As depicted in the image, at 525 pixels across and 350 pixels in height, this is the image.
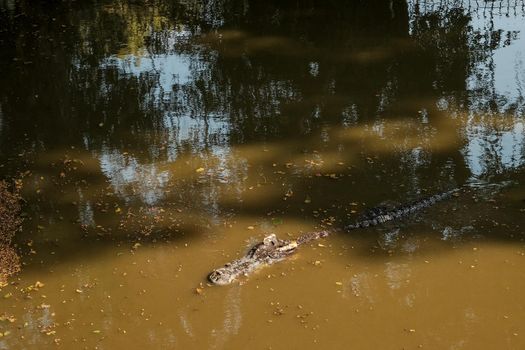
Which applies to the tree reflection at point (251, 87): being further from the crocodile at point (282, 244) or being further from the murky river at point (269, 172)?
the crocodile at point (282, 244)

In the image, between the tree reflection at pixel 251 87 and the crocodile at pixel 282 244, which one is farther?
the tree reflection at pixel 251 87

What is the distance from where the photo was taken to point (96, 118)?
21.5ft

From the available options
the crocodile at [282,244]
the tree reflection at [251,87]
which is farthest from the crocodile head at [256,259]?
the tree reflection at [251,87]

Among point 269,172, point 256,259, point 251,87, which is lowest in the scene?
point 256,259

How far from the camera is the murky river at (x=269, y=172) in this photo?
393cm

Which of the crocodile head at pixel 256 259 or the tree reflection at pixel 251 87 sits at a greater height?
the tree reflection at pixel 251 87

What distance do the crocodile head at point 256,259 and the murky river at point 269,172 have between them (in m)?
0.07

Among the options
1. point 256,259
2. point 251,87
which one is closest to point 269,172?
point 256,259

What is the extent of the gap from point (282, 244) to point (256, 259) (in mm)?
222

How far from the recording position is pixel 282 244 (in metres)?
4.43

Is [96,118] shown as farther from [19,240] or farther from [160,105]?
[19,240]

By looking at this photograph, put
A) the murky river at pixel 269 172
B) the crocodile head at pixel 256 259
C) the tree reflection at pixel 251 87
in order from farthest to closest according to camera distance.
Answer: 1. the tree reflection at pixel 251 87
2. the crocodile head at pixel 256 259
3. the murky river at pixel 269 172

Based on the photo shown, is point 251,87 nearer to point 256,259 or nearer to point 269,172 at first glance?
point 269,172

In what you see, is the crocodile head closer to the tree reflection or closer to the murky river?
the murky river
